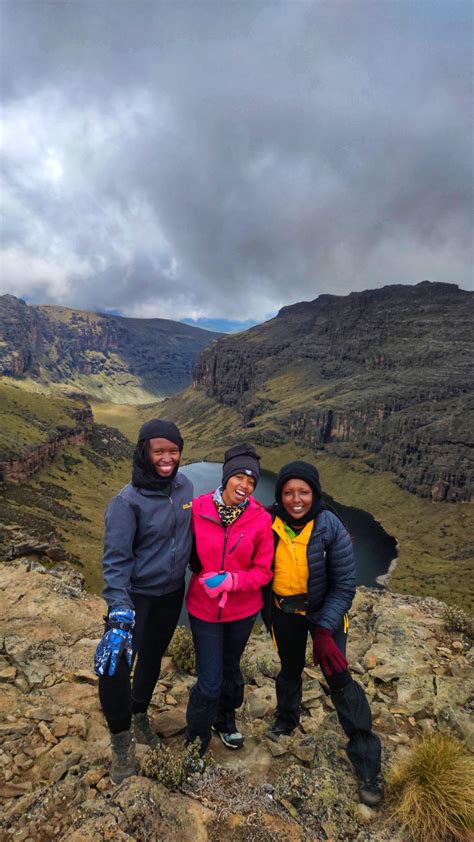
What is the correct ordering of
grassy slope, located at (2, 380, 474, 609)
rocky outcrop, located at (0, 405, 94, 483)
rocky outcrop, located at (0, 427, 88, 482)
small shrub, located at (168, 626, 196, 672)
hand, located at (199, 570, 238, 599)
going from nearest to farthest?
hand, located at (199, 570, 238, 599) < small shrub, located at (168, 626, 196, 672) < grassy slope, located at (2, 380, 474, 609) < rocky outcrop, located at (0, 427, 88, 482) < rocky outcrop, located at (0, 405, 94, 483)

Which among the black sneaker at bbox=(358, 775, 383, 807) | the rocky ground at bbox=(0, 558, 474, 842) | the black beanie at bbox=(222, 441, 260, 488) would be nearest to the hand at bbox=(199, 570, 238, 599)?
the black beanie at bbox=(222, 441, 260, 488)

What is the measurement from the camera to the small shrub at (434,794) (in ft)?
16.1

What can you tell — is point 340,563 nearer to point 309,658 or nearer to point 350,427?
point 309,658

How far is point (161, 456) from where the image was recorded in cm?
584

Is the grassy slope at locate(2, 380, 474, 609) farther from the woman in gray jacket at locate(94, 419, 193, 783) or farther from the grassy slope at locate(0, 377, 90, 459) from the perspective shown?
the woman in gray jacket at locate(94, 419, 193, 783)

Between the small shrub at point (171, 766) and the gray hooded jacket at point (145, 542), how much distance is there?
2.10 meters

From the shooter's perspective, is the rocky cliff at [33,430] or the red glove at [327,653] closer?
the red glove at [327,653]

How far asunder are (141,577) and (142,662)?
1.58m

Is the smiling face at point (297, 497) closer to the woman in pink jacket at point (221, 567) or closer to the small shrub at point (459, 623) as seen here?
the woman in pink jacket at point (221, 567)

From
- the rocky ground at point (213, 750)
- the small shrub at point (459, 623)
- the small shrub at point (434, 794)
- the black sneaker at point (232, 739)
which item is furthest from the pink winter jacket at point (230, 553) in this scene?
the small shrub at point (459, 623)

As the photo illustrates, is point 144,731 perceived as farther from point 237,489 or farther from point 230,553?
point 237,489

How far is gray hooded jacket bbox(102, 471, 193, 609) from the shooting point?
538 cm

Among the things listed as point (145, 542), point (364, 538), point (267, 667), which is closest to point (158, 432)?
point (145, 542)

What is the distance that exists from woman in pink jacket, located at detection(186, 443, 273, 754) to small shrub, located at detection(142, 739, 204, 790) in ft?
1.07
